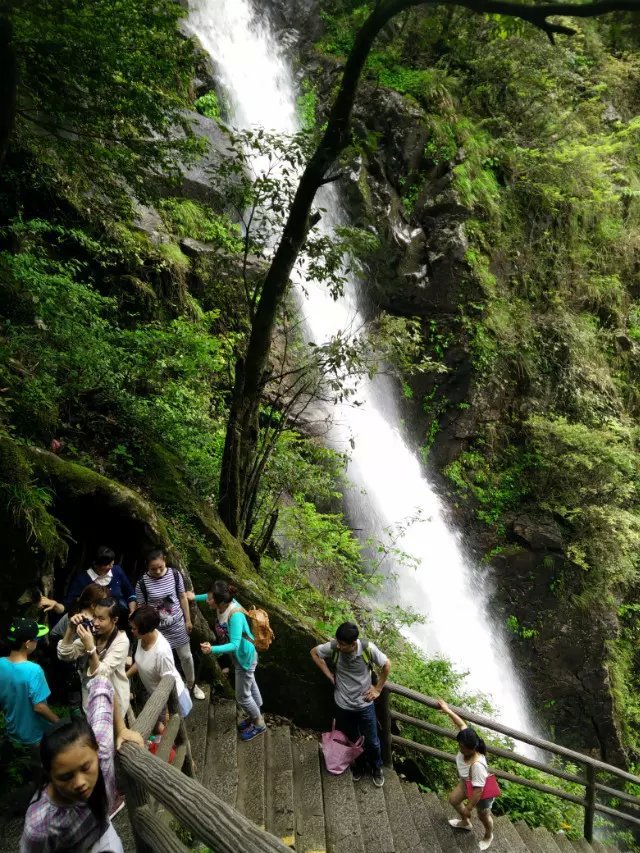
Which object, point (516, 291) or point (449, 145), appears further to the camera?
point (516, 291)

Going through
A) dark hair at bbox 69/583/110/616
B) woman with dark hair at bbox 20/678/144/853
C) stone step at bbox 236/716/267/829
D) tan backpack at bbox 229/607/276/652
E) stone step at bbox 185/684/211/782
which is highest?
woman with dark hair at bbox 20/678/144/853

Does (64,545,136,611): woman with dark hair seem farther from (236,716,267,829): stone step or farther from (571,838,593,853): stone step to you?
(571,838,593,853): stone step

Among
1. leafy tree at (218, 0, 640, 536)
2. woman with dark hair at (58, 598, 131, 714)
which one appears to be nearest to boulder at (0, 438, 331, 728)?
woman with dark hair at (58, 598, 131, 714)

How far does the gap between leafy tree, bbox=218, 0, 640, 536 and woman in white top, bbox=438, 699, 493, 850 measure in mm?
3616

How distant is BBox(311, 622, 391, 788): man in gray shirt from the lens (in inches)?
188

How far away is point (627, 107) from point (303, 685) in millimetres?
23683

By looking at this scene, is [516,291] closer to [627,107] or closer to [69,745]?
[627,107]

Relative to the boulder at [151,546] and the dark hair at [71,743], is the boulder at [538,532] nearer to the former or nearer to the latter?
the boulder at [151,546]

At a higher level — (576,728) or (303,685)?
(303,685)

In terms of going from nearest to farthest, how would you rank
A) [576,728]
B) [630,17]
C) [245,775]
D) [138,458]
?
[245,775] → [630,17] → [138,458] → [576,728]

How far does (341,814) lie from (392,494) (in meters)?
9.06

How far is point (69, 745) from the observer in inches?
88.3

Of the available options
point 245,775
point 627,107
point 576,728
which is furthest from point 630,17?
point 627,107

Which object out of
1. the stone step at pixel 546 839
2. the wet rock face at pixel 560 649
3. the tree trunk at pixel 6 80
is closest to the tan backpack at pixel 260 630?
the stone step at pixel 546 839
